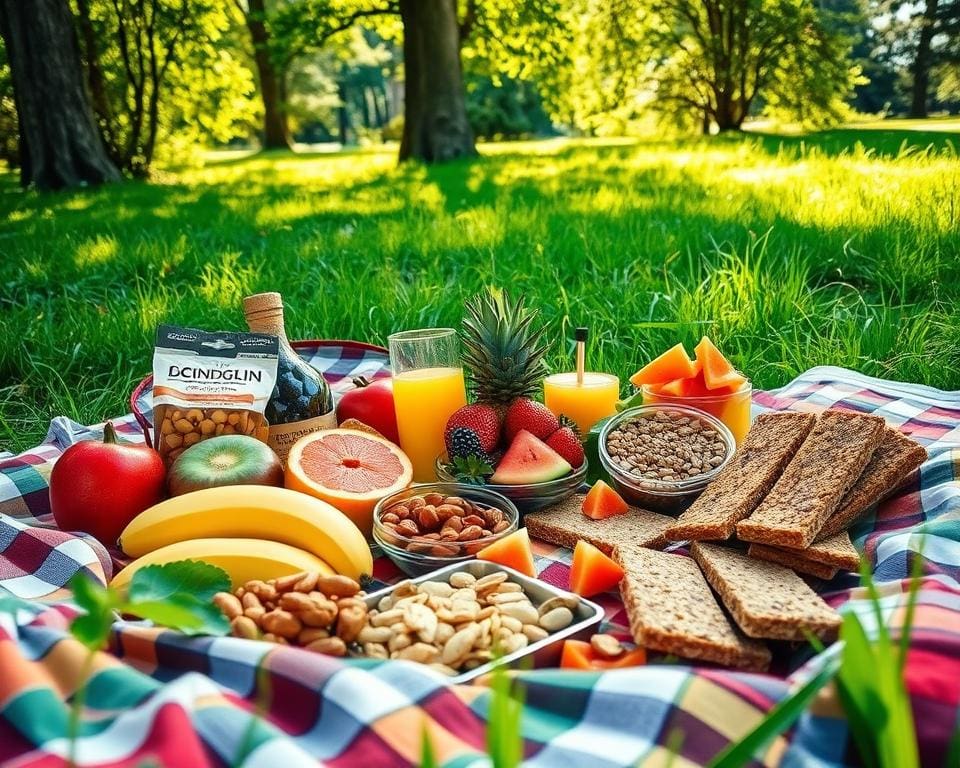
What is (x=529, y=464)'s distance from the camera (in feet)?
7.04


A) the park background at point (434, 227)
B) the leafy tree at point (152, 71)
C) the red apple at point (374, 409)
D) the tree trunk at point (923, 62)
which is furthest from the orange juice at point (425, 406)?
the tree trunk at point (923, 62)

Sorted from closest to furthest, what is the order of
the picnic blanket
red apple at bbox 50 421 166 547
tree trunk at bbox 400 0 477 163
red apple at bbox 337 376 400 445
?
the picnic blanket
red apple at bbox 50 421 166 547
red apple at bbox 337 376 400 445
tree trunk at bbox 400 0 477 163

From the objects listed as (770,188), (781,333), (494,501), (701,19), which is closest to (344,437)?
(494,501)

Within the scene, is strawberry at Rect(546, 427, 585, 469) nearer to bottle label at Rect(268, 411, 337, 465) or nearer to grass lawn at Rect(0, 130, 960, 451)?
bottle label at Rect(268, 411, 337, 465)

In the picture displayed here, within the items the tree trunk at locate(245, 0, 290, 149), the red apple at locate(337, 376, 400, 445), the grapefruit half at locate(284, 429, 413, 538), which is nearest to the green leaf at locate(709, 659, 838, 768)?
the grapefruit half at locate(284, 429, 413, 538)

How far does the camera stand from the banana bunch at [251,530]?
1.78 m

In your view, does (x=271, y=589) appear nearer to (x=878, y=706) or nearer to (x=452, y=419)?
(x=452, y=419)

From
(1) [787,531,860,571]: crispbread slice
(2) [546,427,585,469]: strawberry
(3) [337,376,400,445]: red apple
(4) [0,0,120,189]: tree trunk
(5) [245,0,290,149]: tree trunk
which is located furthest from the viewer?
(5) [245,0,290,149]: tree trunk

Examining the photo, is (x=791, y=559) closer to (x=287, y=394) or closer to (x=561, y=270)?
(x=287, y=394)

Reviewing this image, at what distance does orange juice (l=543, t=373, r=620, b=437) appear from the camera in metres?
2.48

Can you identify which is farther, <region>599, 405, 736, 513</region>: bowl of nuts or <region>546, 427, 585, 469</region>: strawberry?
<region>546, 427, 585, 469</region>: strawberry

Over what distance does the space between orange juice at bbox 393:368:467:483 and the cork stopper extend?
37 centimetres

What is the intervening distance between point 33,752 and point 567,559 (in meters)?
1.20

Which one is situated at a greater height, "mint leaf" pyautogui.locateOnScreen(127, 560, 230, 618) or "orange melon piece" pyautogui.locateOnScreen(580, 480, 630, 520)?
"mint leaf" pyautogui.locateOnScreen(127, 560, 230, 618)
